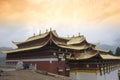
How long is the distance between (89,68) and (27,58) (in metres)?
10.4

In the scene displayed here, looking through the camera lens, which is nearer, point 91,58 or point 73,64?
point 91,58

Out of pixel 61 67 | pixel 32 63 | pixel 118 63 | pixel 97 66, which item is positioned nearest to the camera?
pixel 97 66

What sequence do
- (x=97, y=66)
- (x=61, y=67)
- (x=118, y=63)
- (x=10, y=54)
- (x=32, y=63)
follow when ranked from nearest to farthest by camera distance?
(x=97, y=66), (x=61, y=67), (x=32, y=63), (x=10, y=54), (x=118, y=63)

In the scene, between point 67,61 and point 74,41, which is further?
point 74,41

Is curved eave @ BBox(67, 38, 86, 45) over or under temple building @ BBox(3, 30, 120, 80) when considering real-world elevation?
over

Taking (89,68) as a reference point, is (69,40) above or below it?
above

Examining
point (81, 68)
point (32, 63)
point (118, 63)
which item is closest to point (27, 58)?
point (32, 63)

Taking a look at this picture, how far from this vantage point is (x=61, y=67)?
26359 mm

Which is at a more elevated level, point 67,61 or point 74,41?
point 74,41

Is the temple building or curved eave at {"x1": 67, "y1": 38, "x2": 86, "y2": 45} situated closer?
the temple building

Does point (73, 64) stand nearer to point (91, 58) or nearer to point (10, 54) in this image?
point (91, 58)

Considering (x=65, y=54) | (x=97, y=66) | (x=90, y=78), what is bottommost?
(x=90, y=78)

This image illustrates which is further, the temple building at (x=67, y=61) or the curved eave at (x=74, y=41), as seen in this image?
the curved eave at (x=74, y=41)

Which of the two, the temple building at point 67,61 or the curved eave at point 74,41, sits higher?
the curved eave at point 74,41
